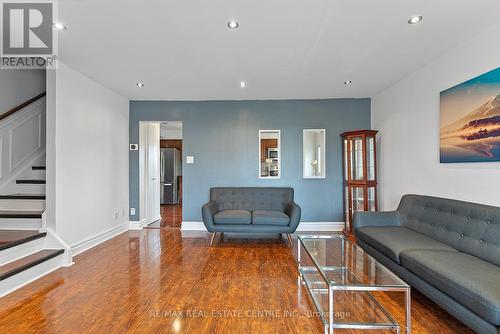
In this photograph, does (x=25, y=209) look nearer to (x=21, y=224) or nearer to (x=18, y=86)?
(x=21, y=224)

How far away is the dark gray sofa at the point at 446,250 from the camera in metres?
1.51

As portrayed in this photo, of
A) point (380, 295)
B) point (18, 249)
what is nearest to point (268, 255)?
point (380, 295)

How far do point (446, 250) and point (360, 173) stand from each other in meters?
2.18

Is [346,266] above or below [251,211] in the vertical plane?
below

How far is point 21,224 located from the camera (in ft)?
9.82

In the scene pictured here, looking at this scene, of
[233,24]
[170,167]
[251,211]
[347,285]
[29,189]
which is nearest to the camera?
[347,285]

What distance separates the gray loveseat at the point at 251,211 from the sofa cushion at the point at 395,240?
108 cm

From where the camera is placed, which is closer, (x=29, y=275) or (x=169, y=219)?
(x=29, y=275)

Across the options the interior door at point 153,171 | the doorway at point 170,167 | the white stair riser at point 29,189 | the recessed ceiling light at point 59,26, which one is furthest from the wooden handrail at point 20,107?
the doorway at point 170,167

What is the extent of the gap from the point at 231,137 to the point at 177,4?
2853 mm

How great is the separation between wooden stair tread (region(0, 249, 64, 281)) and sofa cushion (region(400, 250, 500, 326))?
3.58m

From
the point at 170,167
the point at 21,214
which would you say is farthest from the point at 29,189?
the point at 170,167

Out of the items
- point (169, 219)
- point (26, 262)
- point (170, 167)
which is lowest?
point (169, 219)

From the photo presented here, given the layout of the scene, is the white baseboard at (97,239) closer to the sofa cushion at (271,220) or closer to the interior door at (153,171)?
the interior door at (153,171)
